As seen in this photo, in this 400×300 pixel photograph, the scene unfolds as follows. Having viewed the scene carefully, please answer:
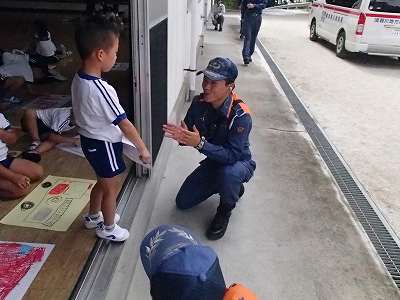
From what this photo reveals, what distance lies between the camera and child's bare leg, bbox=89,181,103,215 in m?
2.11

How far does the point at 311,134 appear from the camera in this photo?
14.8 feet

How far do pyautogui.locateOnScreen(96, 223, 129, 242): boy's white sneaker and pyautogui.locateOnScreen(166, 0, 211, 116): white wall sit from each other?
175 centimetres

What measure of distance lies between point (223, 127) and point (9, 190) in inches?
54.2

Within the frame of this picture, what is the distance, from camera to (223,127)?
8.39 feet

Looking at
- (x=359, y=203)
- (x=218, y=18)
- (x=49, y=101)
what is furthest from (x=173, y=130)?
(x=218, y=18)

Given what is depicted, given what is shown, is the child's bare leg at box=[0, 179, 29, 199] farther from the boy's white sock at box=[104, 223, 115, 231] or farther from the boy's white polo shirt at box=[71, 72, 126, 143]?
the boy's white polo shirt at box=[71, 72, 126, 143]

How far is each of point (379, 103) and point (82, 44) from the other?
5.14 metres

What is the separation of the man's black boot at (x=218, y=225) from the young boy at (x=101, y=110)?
0.76 meters

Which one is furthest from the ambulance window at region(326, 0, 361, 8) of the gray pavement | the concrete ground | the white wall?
the concrete ground

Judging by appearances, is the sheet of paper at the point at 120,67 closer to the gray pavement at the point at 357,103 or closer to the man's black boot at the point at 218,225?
the gray pavement at the point at 357,103

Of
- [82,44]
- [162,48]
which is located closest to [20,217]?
[82,44]

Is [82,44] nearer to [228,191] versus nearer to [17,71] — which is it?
[228,191]

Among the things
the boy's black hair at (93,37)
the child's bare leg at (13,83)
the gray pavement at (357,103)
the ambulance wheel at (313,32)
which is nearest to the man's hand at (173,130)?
the boy's black hair at (93,37)

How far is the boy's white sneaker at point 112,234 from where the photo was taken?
7.04 feet
